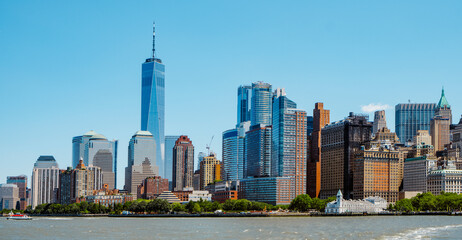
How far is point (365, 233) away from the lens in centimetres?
13525

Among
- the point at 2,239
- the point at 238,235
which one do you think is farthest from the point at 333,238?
the point at 2,239

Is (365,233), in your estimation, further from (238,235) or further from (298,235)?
(238,235)

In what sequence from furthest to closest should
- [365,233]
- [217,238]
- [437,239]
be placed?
[365,233], [217,238], [437,239]

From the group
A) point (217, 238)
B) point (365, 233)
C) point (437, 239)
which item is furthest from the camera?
point (365, 233)

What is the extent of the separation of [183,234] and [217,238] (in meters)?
13.2

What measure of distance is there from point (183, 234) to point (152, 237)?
10026mm

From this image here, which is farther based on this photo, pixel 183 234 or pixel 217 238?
pixel 183 234

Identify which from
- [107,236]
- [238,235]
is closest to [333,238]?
[238,235]

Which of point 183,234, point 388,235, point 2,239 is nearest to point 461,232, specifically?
point 388,235

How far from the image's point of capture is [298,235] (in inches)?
5133

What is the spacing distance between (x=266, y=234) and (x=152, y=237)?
21352mm

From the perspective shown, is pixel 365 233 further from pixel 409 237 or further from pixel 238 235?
pixel 238 235

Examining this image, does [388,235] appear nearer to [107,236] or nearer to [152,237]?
[152,237]

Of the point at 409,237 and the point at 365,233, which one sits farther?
the point at 365,233
